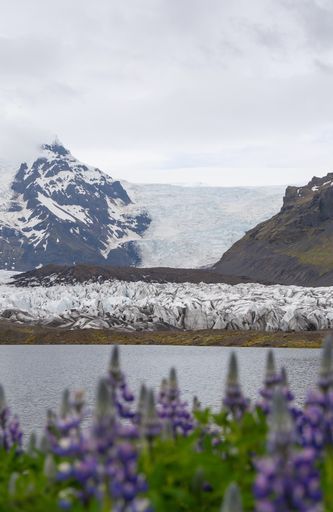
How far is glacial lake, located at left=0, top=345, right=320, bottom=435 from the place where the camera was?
45.2 m

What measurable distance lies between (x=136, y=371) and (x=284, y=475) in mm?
63353

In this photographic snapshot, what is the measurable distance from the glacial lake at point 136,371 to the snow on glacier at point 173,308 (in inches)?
415

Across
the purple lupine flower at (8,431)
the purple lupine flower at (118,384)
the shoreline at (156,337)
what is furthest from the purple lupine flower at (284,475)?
the shoreline at (156,337)

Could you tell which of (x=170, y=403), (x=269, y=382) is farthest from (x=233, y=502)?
(x=170, y=403)

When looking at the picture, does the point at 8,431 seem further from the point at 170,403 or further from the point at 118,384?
the point at 118,384

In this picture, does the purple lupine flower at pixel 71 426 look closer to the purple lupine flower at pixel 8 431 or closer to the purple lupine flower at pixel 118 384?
the purple lupine flower at pixel 118 384

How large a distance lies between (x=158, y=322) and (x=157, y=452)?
117206 millimetres

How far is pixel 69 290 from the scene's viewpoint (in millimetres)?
159000

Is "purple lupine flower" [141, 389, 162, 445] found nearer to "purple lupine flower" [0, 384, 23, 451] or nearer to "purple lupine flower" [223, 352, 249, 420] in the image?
"purple lupine flower" [223, 352, 249, 420]

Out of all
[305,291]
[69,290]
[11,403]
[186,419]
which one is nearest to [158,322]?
[305,291]

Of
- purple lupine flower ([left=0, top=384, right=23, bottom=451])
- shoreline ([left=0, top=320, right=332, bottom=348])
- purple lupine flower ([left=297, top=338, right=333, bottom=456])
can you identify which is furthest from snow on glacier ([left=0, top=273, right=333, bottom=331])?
purple lupine flower ([left=297, top=338, right=333, bottom=456])

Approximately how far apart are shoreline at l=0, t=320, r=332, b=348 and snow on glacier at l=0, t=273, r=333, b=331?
235 cm

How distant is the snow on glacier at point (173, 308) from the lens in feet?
371

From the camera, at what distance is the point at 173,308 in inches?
4875
